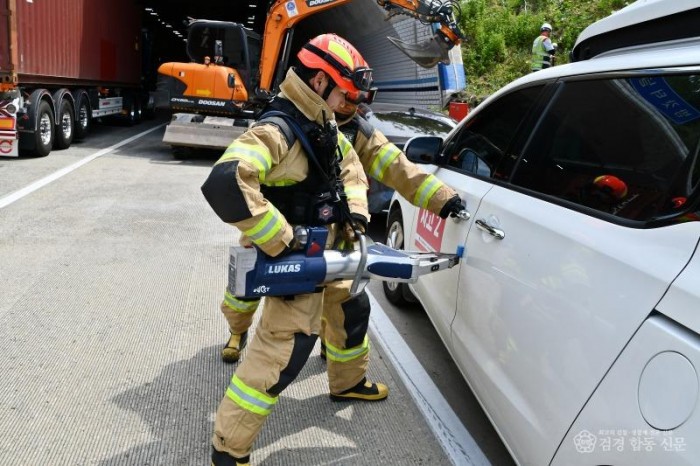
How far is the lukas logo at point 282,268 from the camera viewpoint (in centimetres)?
240

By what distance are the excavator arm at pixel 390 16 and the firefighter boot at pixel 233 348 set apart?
7727 millimetres

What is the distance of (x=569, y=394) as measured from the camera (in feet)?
6.00

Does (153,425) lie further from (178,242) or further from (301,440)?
(178,242)

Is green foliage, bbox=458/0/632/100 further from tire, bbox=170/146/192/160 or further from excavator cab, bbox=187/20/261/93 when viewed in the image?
tire, bbox=170/146/192/160

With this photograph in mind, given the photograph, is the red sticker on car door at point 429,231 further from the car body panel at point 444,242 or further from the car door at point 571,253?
the car door at point 571,253

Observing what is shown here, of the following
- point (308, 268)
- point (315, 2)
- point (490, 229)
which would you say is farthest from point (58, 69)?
point (490, 229)

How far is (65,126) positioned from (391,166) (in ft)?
34.3

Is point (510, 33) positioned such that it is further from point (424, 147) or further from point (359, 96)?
point (359, 96)

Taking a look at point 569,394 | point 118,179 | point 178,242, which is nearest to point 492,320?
point 569,394

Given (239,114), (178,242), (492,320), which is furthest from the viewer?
(239,114)

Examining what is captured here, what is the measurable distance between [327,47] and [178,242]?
150 inches

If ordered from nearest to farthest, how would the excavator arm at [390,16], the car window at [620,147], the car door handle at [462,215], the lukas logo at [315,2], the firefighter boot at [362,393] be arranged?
the car window at [620,147]
the car door handle at [462,215]
the firefighter boot at [362,393]
the excavator arm at [390,16]
the lukas logo at [315,2]

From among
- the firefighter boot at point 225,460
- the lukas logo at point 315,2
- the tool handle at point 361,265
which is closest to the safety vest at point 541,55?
the lukas logo at point 315,2

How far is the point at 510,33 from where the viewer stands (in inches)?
744
